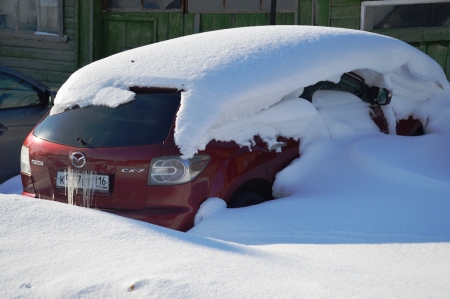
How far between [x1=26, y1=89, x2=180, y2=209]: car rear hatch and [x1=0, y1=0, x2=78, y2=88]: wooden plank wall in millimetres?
8444

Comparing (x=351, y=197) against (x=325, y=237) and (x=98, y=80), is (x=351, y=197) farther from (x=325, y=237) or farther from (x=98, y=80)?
(x=98, y=80)

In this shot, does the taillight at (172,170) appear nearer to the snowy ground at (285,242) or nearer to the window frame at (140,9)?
the snowy ground at (285,242)

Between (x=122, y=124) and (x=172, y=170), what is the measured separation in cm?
46

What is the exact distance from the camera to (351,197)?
154 inches

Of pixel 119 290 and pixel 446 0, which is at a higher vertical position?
pixel 446 0

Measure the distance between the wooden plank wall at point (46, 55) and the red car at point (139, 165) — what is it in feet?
27.6

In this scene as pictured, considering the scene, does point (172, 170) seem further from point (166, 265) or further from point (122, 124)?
point (166, 265)

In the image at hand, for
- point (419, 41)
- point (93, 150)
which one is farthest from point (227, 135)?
point (419, 41)

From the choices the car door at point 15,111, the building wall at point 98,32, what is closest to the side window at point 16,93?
the car door at point 15,111

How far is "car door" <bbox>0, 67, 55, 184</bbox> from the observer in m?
6.02

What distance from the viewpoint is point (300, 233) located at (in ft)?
11.6

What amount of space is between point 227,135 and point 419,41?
5.78m

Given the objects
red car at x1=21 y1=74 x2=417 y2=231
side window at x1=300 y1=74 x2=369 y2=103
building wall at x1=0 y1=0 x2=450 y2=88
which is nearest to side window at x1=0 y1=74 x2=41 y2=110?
red car at x1=21 y1=74 x2=417 y2=231

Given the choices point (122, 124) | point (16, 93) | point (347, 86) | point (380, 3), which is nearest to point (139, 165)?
point (122, 124)
